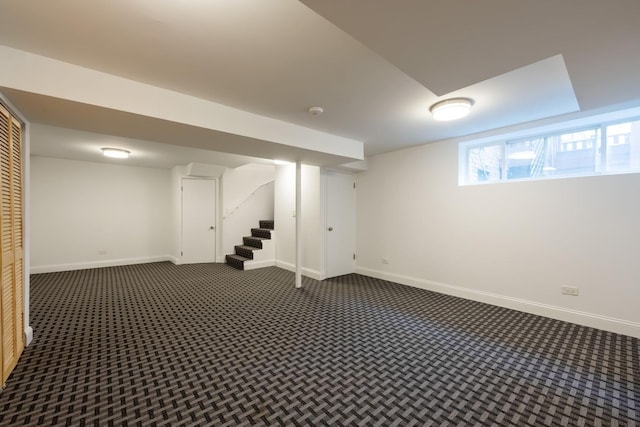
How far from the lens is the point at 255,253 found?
6.12 metres

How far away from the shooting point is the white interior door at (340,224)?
535 cm

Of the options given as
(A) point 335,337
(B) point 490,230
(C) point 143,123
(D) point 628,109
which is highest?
(D) point 628,109

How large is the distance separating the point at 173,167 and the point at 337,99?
18.0 feet

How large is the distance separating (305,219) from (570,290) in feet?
13.3

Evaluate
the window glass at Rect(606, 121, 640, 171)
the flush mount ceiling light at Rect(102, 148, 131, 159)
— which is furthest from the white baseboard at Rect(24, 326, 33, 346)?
the window glass at Rect(606, 121, 640, 171)

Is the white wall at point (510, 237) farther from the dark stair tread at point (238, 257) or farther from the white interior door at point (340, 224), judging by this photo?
the dark stair tread at point (238, 257)

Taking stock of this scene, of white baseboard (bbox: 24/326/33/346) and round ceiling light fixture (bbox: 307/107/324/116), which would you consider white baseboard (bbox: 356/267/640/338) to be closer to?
round ceiling light fixture (bbox: 307/107/324/116)

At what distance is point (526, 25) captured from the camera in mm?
1384

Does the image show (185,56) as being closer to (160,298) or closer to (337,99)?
(337,99)

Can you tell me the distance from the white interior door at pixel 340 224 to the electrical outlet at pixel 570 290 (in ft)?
10.9

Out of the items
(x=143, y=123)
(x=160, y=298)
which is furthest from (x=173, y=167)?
(x=143, y=123)

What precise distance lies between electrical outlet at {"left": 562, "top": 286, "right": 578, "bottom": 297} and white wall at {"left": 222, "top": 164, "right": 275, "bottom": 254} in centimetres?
615

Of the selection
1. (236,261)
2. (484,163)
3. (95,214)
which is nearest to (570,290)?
(484,163)

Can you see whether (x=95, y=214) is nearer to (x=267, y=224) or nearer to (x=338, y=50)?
(x=267, y=224)
